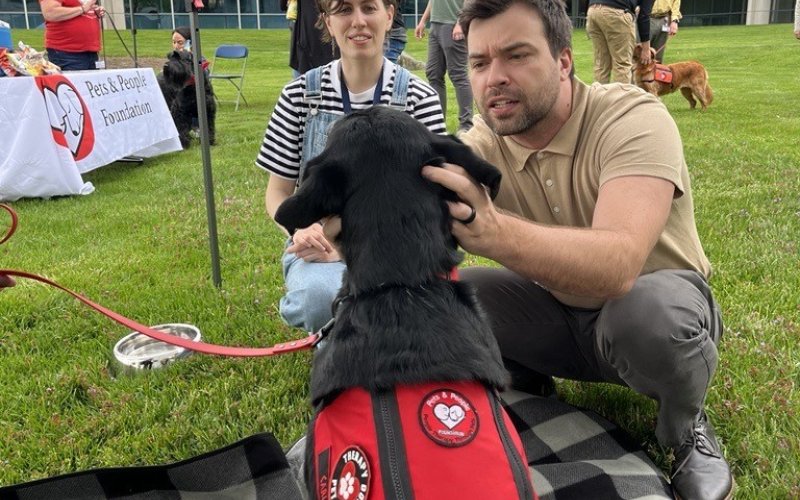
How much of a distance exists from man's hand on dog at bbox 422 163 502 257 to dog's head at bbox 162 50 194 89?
333 inches

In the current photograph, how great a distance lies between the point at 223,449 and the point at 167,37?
32.9m

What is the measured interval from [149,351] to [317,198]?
1848 mm

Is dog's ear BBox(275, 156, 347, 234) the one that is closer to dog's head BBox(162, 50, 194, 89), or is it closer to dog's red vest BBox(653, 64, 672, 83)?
dog's head BBox(162, 50, 194, 89)

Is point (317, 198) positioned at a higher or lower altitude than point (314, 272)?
higher

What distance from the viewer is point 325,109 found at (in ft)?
8.87

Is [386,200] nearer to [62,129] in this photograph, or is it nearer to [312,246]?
[312,246]

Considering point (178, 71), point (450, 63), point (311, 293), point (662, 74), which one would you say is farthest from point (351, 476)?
point (662, 74)

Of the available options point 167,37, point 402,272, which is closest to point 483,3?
point 402,272

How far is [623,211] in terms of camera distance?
1.84 metres

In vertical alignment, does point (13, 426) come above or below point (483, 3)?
below

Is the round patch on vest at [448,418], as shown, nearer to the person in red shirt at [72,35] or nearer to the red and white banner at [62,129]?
the red and white banner at [62,129]

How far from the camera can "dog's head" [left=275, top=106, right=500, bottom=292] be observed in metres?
1.53

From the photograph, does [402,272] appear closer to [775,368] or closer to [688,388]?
[688,388]

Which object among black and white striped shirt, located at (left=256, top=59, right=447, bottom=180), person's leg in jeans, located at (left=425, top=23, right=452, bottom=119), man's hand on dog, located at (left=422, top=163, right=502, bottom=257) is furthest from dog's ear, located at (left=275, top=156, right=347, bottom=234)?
person's leg in jeans, located at (left=425, top=23, right=452, bottom=119)
